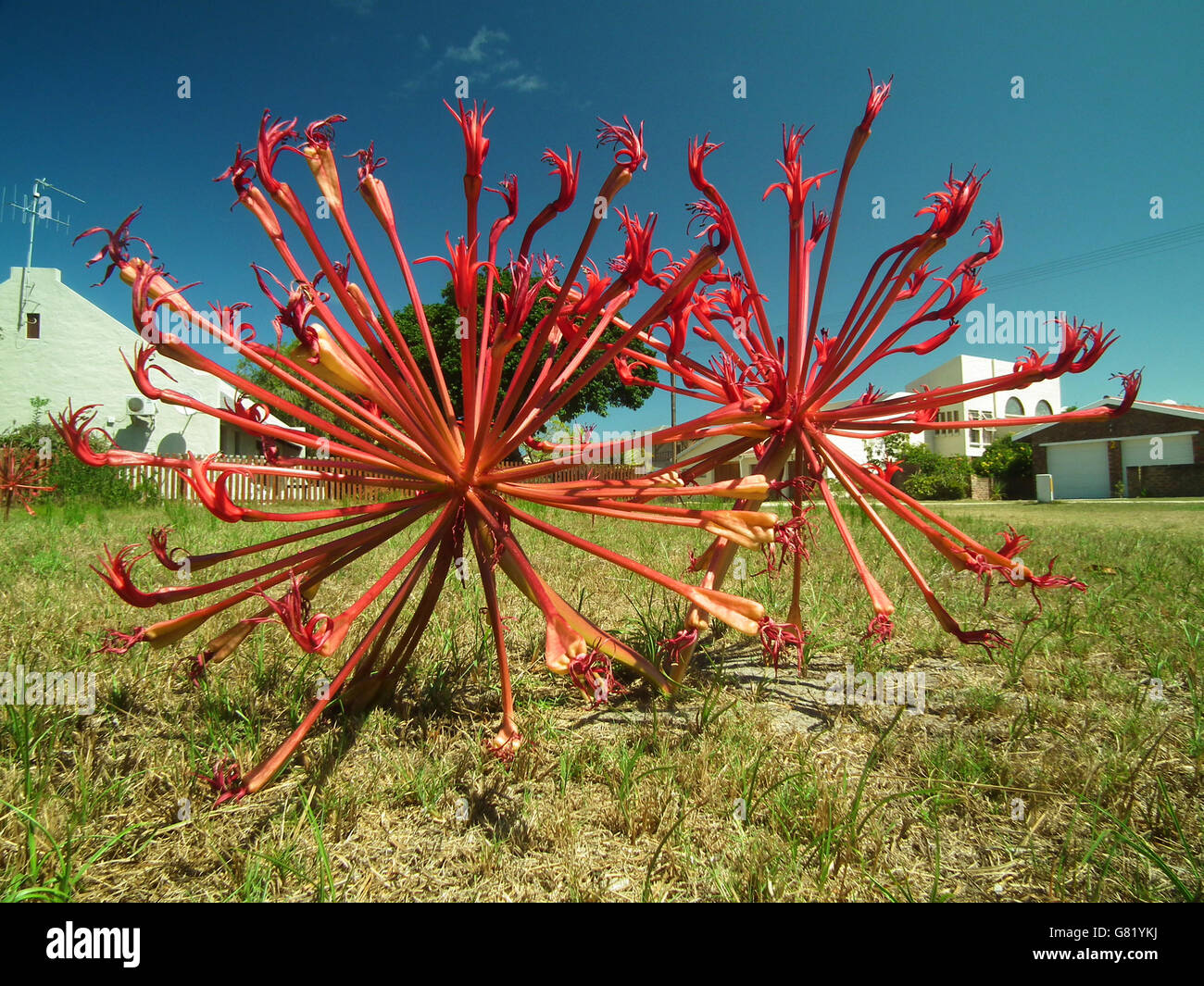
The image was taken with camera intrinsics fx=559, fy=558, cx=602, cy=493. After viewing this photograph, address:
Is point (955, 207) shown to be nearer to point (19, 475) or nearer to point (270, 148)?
point (270, 148)

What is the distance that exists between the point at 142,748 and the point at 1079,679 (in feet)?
12.7

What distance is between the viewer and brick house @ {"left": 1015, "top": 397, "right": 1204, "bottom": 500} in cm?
2280

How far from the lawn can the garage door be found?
32.5m

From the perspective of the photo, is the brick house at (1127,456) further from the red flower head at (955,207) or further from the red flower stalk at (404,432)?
the red flower stalk at (404,432)

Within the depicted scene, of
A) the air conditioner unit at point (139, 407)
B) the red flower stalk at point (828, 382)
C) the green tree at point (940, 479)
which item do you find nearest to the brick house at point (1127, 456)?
the green tree at point (940, 479)

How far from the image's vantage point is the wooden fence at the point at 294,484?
1.89 metres

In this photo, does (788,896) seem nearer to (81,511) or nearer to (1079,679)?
(1079,679)

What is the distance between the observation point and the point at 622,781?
1.76 m

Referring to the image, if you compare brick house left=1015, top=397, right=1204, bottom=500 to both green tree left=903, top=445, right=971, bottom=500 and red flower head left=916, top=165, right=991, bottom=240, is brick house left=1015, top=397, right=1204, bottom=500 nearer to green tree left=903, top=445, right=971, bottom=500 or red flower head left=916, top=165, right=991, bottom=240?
green tree left=903, top=445, right=971, bottom=500

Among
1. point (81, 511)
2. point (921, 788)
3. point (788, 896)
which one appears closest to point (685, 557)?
point (921, 788)

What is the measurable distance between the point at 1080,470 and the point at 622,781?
3625 centimetres

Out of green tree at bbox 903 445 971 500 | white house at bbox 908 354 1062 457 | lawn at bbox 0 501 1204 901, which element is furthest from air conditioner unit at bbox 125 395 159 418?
white house at bbox 908 354 1062 457

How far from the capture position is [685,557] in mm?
5410
